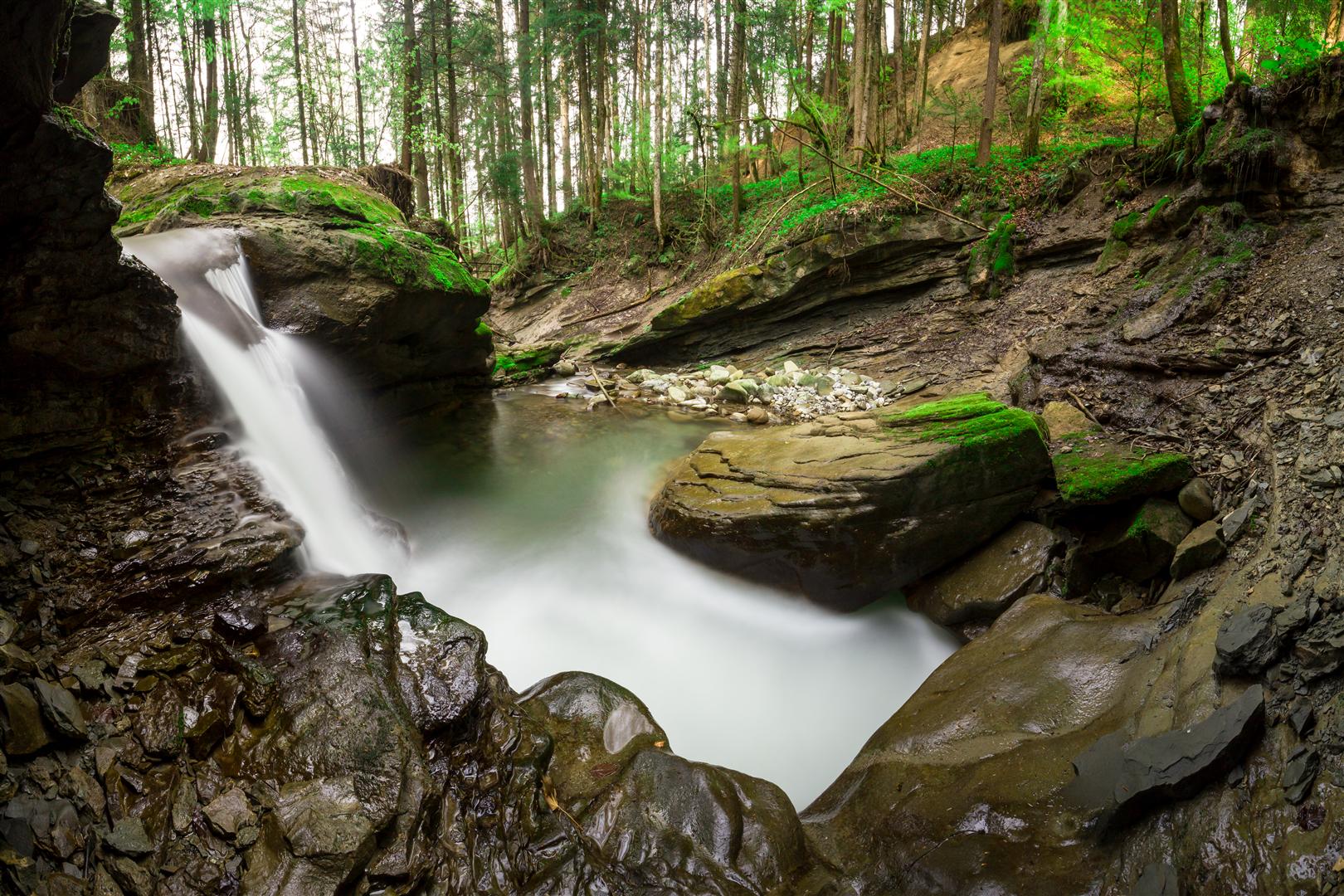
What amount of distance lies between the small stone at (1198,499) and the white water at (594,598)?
86.2 inches

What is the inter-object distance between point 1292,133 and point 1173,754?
29.1 ft

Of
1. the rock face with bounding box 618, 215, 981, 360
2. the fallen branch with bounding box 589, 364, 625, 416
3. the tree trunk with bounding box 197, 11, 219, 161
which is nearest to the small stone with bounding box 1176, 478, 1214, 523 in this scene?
the rock face with bounding box 618, 215, 981, 360

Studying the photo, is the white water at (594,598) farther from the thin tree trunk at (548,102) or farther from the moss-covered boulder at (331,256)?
the thin tree trunk at (548,102)

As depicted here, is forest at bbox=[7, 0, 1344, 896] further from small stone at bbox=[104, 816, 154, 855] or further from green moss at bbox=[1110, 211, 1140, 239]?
green moss at bbox=[1110, 211, 1140, 239]

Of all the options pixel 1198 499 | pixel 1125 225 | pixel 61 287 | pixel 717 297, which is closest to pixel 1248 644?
pixel 1198 499

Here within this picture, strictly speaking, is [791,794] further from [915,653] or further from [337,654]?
[337,654]

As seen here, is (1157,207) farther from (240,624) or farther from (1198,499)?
(240,624)

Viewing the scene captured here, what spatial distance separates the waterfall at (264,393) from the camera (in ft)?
17.2

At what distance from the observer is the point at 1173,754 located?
261cm

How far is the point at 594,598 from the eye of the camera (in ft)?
19.8

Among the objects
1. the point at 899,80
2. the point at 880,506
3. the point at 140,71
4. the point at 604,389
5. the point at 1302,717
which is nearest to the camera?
the point at 1302,717

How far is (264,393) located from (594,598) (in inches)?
149

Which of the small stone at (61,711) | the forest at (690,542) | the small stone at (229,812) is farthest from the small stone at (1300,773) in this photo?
the small stone at (61,711)

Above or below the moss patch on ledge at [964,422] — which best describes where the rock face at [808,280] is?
above
